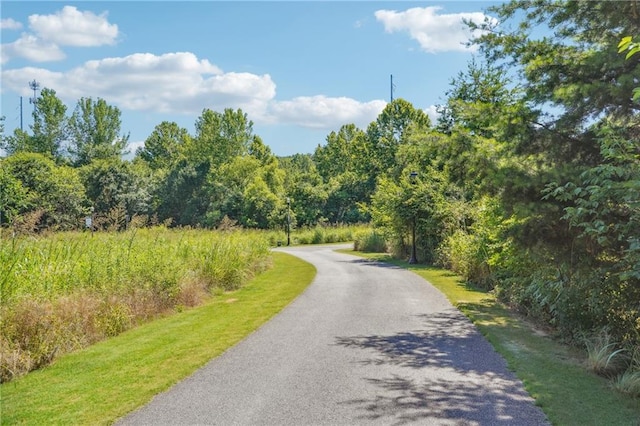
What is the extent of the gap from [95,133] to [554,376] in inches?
2475

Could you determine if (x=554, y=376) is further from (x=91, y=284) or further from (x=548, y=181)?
(x=91, y=284)

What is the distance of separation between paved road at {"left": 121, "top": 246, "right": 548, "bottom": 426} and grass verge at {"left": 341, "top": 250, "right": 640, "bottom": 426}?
21 centimetres

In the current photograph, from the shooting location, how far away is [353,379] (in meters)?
5.66

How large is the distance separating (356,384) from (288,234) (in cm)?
3386

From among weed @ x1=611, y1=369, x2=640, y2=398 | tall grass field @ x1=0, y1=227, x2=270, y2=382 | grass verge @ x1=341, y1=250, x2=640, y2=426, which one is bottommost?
grass verge @ x1=341, y1=250, x2=640, y2=426

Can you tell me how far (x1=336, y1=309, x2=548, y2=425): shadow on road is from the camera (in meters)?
4.56

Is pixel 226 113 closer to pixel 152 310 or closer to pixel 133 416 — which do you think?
pixel 152 310

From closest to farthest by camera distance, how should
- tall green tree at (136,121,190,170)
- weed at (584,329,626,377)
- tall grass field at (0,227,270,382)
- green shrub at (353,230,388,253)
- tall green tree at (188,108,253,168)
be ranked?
weed at (584,329,626,377), tall grass field at (0,227,270,382), green shrub at (353,230,388,253), tall green tree at (188,108,253,168), tall green tree at (136,121,190,170)

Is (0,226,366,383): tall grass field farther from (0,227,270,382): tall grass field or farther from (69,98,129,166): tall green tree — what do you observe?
(69,98,129,166): tall green tree

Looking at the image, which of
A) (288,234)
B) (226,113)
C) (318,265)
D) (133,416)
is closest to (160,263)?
(133,416)

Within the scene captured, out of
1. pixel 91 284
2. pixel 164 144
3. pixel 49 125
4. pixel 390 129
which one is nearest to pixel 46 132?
pixel 49 125

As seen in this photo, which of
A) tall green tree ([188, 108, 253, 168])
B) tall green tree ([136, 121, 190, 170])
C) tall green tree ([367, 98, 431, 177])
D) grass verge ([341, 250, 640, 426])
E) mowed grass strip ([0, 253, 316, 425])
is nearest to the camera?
grass verge ([341, 250, 640, 426])

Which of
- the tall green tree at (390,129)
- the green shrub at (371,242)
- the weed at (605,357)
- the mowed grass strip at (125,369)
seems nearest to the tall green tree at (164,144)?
the tall green tree at (390,129)

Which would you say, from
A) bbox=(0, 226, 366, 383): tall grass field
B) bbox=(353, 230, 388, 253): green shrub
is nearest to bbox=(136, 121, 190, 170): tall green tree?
bbox=(353, 230, 388, 253): green shrub
